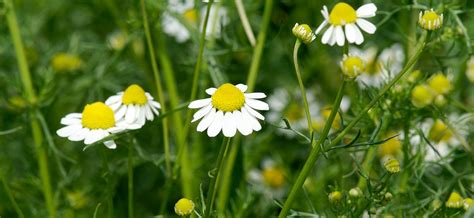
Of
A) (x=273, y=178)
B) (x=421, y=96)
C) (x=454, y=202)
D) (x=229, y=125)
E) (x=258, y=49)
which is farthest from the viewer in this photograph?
(x=273, y=178)

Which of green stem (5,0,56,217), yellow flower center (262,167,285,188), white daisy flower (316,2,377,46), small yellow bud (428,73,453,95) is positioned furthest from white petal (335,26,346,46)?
yellow flower center (262,167,285,188)

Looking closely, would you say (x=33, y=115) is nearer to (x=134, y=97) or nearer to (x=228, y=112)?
(x=134, y=97)

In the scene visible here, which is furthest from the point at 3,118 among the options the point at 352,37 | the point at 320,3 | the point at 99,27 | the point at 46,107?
the point at 352,37

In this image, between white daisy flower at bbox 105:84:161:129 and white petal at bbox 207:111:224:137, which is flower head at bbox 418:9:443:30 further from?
white daisy flower at bbox 105:84:161:129

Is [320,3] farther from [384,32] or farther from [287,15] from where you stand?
[384,32]

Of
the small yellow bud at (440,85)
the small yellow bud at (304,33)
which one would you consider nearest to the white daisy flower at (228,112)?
the small yellow bud at (304,33)

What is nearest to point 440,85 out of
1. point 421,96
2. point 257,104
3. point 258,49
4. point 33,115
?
point 421,96
